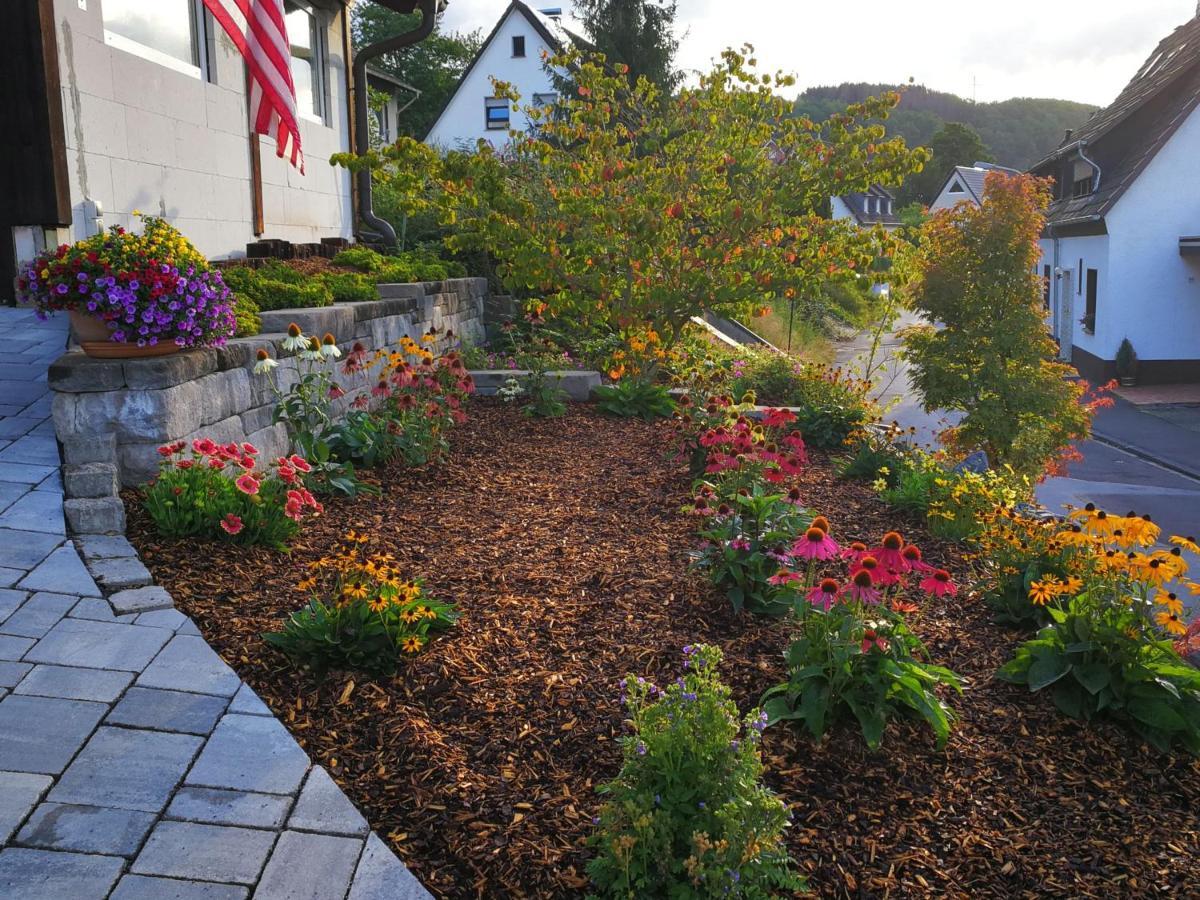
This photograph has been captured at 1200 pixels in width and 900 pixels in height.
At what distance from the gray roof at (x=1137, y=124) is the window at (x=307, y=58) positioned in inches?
624

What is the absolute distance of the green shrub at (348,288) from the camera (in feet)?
24.1

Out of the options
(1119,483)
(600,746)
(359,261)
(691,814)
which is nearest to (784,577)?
(600,746)

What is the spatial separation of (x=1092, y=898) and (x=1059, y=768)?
1.93 feet

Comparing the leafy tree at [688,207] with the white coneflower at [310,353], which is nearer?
the white coneflower at [310,353]

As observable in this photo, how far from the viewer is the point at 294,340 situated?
5207 mm

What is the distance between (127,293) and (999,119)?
229 feet

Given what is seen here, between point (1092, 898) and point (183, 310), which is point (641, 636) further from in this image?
point (183, 310)

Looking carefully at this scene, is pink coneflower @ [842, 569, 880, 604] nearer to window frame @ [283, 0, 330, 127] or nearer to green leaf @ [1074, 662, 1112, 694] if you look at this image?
green leaf @ [1074, 662, 1112, 694]

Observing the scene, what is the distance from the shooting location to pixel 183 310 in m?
4.46

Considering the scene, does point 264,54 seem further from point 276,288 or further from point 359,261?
point 276,288

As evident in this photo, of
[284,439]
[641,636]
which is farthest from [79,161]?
[641,636]

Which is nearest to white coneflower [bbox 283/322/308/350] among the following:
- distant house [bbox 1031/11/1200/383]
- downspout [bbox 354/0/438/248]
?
downspout [bbox 354/0/438/248]

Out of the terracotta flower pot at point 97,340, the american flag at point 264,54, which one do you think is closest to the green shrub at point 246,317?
the terracotta flower pot at point 97,340

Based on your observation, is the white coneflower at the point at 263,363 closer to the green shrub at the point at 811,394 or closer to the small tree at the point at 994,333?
the green shrub at the point at 811,394
